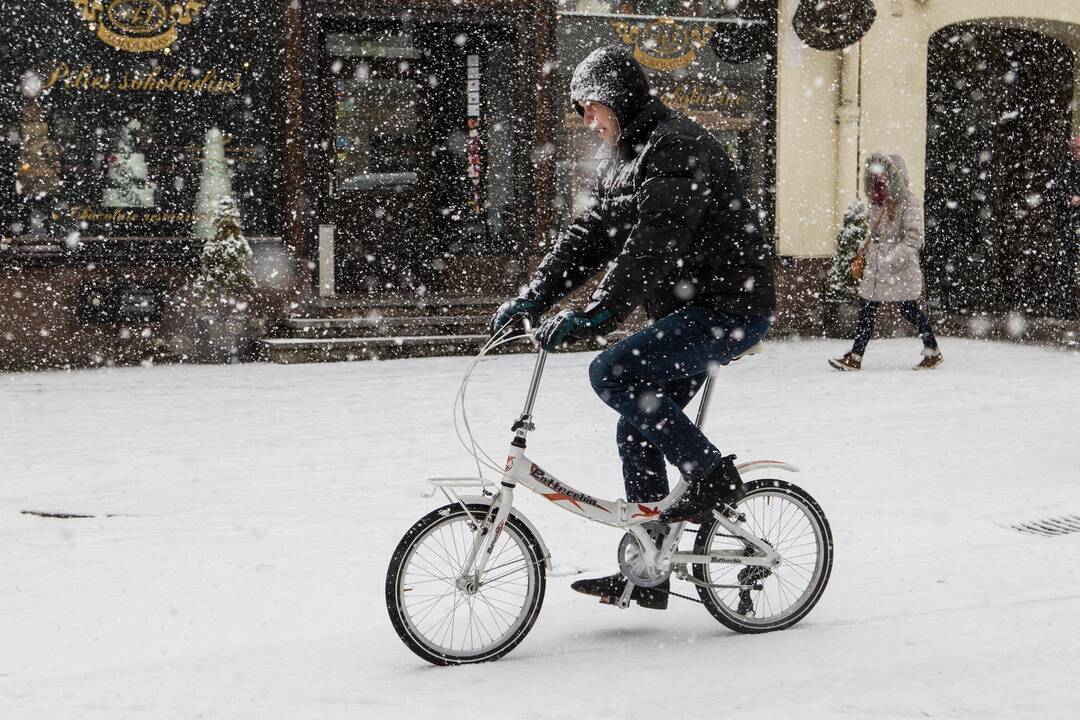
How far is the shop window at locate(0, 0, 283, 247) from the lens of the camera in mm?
12422

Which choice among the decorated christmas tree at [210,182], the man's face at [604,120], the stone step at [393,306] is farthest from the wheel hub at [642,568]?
the decorated christmas tree at [210,182]

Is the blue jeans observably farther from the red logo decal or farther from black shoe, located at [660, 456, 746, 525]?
the red logo decal

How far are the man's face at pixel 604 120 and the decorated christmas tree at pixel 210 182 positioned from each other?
9.36m

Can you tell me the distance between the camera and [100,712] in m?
3.71

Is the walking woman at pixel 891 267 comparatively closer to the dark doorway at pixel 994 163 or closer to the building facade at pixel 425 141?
the building facade at pixel 425 141

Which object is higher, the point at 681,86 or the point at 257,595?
the point at 681,86

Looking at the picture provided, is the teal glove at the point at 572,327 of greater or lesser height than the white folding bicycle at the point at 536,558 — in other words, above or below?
above

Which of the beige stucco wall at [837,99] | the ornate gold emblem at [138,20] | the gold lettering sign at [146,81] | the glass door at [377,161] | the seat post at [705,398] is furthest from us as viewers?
the beige stucco wall at [837,99]

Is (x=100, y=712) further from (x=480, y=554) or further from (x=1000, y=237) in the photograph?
(x=1000, y=237)

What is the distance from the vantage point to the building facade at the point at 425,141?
12.5m

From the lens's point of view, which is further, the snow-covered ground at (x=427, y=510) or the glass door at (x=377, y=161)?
the glass door at (x=377, y=161)

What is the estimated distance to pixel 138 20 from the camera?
42.1ft

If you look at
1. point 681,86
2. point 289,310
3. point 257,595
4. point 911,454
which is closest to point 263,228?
point 289,310

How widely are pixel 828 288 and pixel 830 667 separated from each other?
11.1 metres
